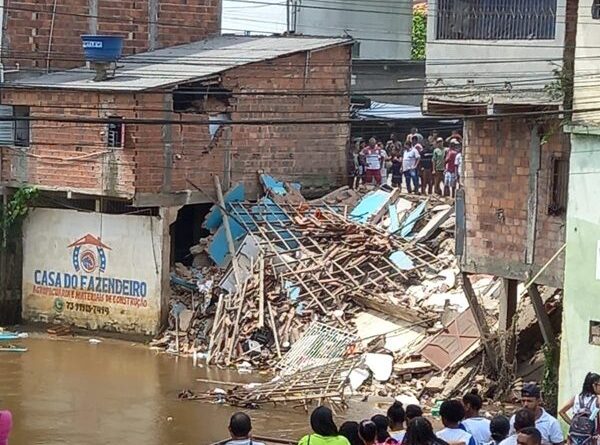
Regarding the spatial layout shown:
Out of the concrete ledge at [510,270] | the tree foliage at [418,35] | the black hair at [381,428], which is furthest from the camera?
the tree foliage at [418,35]

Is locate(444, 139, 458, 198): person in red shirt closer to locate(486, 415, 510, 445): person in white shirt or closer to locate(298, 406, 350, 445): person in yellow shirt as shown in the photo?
locate(486, 415, 510, 445): person in white shirt

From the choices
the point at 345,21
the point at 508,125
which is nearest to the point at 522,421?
the point at 508,125

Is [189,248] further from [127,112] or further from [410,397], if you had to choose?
[410,397]

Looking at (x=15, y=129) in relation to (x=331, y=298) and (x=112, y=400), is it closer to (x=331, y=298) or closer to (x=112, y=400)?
(x=331, y=298)

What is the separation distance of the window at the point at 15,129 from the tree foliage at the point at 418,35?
66.9 ft

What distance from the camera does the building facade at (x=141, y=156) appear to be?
27125mm

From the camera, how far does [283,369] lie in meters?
23.6

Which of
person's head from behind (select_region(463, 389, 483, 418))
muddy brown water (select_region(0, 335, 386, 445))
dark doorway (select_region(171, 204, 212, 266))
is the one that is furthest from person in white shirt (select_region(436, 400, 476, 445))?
dark doorway (select_region(171, 204, 212, 266))

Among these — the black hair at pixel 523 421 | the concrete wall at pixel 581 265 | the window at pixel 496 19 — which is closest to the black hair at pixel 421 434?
the black hair at pixel 523 421

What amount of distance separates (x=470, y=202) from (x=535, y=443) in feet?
37.6

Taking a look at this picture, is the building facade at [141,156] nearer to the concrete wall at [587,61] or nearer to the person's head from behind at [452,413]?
the concrete wall at [587,61]

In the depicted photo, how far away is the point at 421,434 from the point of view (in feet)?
28.8

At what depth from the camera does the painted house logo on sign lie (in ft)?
92.3

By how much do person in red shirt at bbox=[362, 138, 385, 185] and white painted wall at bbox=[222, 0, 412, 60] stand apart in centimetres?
1291
